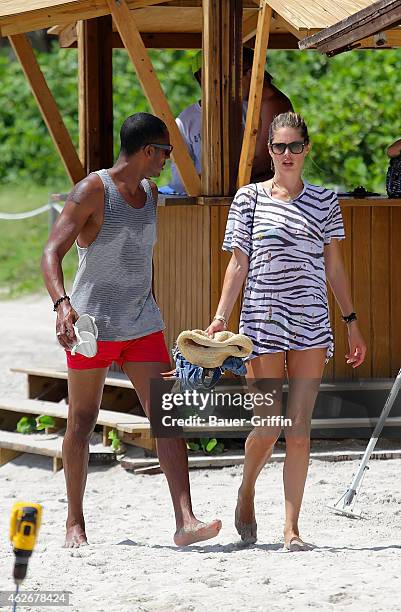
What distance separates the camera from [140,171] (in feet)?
17.8

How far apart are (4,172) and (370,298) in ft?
39.2

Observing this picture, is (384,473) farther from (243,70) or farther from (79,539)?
(243,70)

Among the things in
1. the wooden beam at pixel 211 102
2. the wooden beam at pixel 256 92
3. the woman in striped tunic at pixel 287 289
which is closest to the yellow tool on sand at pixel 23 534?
the woman in striped tunic at pixel 287 289

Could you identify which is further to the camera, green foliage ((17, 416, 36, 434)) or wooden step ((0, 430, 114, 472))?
green foliage ((17, 416, 36, 434))

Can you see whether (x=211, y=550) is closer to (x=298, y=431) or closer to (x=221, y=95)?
(x=298, y=431)

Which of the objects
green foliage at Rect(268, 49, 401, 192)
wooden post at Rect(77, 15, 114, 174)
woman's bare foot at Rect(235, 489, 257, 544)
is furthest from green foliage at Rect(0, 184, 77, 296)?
woman's bare foot at Rect(235, 489, 257, 544)

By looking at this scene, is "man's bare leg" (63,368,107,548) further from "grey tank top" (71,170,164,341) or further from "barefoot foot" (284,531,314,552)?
"barefoot foot" (284,531,314,552)

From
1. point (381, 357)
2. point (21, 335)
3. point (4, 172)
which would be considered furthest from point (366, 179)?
point (381, 357)

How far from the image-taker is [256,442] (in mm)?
5145

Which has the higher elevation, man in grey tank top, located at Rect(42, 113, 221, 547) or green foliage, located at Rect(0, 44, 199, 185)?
green foliage, located at Rect(0, 44, 199, 185)

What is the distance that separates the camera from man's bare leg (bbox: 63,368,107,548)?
5.38m

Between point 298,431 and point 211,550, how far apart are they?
66 centimetres

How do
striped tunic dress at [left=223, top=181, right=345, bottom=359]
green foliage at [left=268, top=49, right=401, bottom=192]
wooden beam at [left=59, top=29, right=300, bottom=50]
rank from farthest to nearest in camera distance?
green foliage at [left=268, top=49, right=401, bottom=192]
wooden beam at [left=59, top=29, right=300, bottom=50]
striped tunic dress at [left=223, top=181, right=345, bottom=359]

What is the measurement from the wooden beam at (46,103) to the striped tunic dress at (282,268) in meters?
2.93
